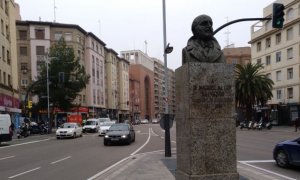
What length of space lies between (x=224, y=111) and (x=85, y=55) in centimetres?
8000

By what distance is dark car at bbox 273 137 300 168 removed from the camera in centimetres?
1309

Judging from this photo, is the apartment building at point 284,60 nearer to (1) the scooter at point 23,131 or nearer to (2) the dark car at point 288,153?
(1) the scooter at point 23,131

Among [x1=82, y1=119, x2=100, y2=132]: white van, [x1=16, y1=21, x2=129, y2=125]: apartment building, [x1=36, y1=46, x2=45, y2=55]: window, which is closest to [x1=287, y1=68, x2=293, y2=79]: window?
[x1=82, y1=119, x2=100, y2=132]: white van

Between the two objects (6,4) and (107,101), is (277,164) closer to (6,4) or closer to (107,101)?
(6,4)

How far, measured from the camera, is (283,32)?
2149 inches

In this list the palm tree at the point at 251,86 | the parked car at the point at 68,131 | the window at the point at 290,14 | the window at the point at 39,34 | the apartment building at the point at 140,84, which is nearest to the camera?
the parked car at the point at 68,131

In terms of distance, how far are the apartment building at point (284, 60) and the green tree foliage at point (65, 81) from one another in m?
27.6

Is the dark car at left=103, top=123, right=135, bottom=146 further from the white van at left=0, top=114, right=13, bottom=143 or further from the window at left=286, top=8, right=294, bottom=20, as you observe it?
the window at left=286, top=8, right=294, bottom=20

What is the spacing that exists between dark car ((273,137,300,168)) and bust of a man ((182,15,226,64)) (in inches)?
264

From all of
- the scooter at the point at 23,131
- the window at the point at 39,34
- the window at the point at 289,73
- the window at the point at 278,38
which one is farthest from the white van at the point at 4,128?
the window at the point at 39,34

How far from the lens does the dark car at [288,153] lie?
13.1 meters

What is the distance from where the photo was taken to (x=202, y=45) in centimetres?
800

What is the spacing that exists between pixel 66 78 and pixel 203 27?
43.2m

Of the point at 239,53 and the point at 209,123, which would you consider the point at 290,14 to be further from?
the point at 209,123
